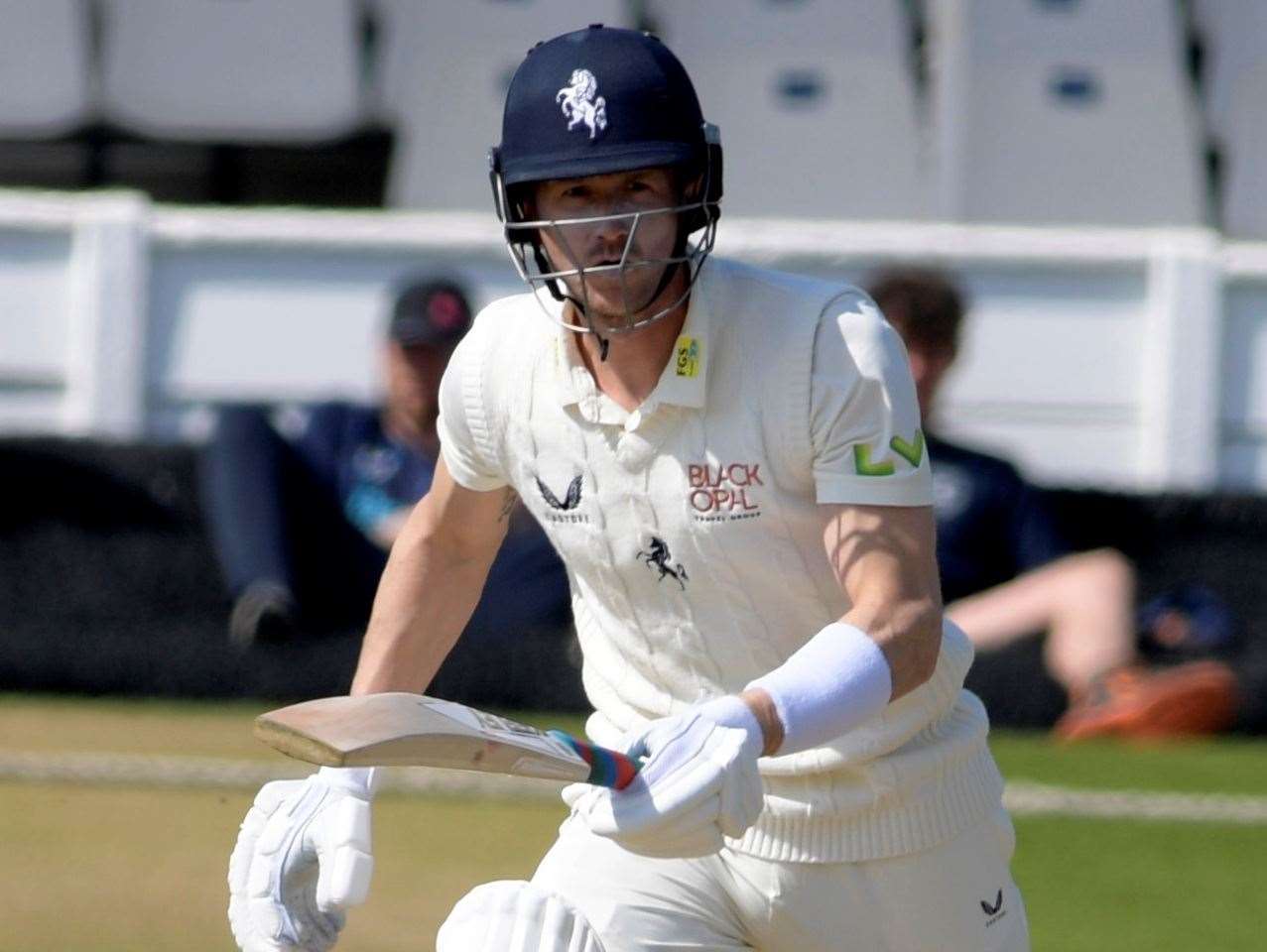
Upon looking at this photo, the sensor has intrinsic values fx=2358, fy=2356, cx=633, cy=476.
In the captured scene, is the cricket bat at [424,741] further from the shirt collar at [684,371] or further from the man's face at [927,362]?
the man's face at [927,362]

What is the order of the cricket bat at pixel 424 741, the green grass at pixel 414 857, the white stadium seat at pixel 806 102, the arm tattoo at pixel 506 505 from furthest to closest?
the white stadium seat at pixel 806 102, the green grass at pixel 414 857, the arm tattoo at pixel 506 505, the cricket bat at pixel 424 741

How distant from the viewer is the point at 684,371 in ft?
8.33

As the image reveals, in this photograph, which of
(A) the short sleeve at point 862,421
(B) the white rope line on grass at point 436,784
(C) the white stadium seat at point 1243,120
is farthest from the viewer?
(C) the white stadium seat at point 1243,120

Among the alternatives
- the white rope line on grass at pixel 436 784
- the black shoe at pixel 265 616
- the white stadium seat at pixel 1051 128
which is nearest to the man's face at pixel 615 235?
the white rope line on grass at pixel 436 784

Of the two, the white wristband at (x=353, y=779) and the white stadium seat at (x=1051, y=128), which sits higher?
the white stadium seat at (x=1051, y=128)

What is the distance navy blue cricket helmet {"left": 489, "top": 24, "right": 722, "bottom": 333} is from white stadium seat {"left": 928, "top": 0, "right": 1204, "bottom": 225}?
7126mm

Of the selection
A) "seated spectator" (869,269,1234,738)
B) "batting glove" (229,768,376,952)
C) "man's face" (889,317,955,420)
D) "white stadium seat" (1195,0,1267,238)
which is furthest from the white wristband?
"white stadium seat" (1195,0,1267,238)

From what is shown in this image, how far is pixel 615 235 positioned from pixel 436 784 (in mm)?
3446

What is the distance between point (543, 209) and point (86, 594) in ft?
15.2

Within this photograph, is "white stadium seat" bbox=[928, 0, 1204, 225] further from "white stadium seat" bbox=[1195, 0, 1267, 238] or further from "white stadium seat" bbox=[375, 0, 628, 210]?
"white stadium seat" bbox=[375, 0, 628, 210]

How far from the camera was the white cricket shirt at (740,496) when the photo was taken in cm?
249

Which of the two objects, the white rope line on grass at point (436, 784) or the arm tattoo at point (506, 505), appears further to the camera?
the white rope line on grass at point (436, 784)

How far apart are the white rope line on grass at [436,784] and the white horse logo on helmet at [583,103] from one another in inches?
121

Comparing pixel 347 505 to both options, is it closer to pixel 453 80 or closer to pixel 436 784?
pixel 436 784
